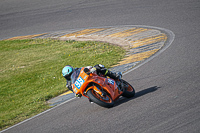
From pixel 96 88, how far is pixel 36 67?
600 centimetres

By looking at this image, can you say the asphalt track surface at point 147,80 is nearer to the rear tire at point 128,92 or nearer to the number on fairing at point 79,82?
the rear tire at point 128,92

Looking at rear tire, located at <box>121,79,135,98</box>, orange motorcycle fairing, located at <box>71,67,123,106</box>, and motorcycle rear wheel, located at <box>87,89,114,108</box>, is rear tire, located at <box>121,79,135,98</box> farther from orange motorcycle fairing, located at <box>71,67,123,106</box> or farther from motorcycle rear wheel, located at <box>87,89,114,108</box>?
motorcycle rear wheel, located at <box>87,89,114,108</box>

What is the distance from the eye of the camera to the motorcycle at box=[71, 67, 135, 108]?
21.5 ft

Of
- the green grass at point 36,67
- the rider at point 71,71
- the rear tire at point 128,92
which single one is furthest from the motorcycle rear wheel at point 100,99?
the green grass at point 36,67

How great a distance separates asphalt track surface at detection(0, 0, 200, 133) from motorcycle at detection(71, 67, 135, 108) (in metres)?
0.24

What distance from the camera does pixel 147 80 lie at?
26.1ft

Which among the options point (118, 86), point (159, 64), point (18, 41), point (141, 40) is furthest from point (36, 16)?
point (118, 86)

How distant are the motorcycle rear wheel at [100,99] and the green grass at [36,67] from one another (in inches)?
91.6

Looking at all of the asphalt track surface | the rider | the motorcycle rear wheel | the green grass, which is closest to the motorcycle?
the motorcycle rear wheel

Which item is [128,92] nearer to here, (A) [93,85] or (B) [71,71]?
(A) [93,85]

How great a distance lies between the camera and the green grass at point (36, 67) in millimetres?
8908

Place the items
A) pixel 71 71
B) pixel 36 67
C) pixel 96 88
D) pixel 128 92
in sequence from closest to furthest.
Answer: pixel 96 88, pixel 71 71, pixel 128 92, pixel 36 67

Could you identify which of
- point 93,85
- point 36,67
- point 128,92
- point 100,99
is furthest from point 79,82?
point 36,67

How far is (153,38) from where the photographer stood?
38.4 ft
